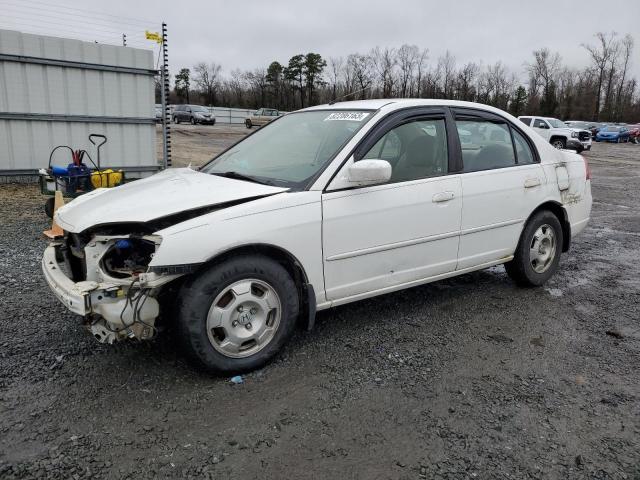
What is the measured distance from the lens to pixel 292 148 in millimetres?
3885

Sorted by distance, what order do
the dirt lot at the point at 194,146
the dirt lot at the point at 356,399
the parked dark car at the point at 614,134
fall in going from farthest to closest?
the parked dark car at the point at 614,134
the dirt lot at the point at 194,146
the dirt lot at the point at 356,399

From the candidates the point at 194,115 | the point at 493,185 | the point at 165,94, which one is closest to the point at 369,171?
the point at 493,185

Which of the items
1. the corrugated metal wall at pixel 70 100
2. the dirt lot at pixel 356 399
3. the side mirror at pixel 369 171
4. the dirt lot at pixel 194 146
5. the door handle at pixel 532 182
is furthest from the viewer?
the dirt lot at pixel 194 146

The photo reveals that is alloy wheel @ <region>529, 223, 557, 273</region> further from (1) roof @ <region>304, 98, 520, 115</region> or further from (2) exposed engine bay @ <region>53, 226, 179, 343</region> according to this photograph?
(2) exposed engine bay @ <region>53, 226, 179, 343</region>

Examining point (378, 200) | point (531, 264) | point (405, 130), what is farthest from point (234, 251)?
point (531, 264)

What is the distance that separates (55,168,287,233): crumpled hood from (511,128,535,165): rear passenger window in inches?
96.8

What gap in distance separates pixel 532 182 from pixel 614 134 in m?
42.1

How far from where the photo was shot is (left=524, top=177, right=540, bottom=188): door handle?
14.9 ft

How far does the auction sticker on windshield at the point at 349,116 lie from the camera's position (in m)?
3.77

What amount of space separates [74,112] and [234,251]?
812 centimetres

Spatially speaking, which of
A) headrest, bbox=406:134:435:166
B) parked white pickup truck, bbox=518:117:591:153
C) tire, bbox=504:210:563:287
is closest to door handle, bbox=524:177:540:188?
tire, bbox=504:210:563:287

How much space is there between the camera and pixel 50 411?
2744 millimetres

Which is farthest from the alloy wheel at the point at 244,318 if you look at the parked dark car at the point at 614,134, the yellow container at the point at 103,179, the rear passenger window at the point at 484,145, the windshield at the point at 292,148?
the parked dark car at the point at 614,134

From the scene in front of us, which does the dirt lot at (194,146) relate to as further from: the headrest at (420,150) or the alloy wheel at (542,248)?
the alloy wheel at (542,248)
